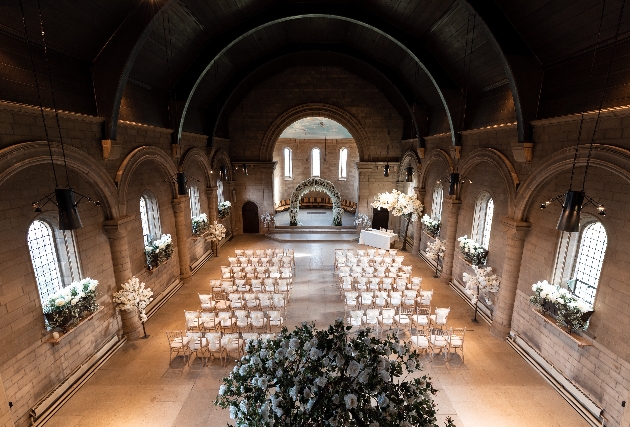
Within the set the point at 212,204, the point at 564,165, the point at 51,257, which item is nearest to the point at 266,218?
the point at 212,204

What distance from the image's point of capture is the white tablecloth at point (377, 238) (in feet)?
61.7

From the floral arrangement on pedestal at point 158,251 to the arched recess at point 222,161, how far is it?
6.46 m

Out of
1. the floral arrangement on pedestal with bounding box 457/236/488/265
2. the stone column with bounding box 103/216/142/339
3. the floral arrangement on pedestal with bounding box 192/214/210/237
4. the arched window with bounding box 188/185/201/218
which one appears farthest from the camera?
the arched window with bounding box 188/185/201/218

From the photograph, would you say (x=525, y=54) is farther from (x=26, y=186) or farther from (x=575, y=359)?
(x=26, y=186)

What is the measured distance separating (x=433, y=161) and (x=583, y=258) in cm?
904

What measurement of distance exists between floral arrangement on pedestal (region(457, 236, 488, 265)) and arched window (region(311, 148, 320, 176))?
2071cm

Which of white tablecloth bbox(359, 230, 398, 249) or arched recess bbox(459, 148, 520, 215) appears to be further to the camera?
white tablecloth bbox(359, 230, 398, 249)

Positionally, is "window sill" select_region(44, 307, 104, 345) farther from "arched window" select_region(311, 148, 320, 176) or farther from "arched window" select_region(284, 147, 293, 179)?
"arched window" select_region(311, 148, 320, 176)

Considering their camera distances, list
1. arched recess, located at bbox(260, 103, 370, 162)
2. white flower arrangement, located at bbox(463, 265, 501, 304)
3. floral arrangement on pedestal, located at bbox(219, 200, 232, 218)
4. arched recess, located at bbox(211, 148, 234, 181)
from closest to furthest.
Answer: white flower arrangement, located at bbox(463, 265, 501, 304) → arched recess, located at bbox(211, 148, 234, 181) → floral arrangement on pedestal, located at bbox(219, 200, 232, 218) → arched recess, located at bbox(260, 103, 370, 162)

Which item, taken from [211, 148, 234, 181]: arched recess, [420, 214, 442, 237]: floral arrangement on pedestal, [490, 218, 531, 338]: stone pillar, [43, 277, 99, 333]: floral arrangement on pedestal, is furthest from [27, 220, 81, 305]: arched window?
[420, 214, 442, 237]: floral arrangement on pedestal

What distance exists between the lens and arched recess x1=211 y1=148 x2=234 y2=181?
18.0 meters

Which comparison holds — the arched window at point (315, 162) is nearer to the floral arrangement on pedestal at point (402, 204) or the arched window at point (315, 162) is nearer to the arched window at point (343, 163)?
the arched window at point (343, 163)

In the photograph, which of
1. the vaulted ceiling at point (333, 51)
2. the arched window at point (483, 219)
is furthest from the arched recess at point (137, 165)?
the arched window at point (483, 219)

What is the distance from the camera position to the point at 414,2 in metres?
10.7
